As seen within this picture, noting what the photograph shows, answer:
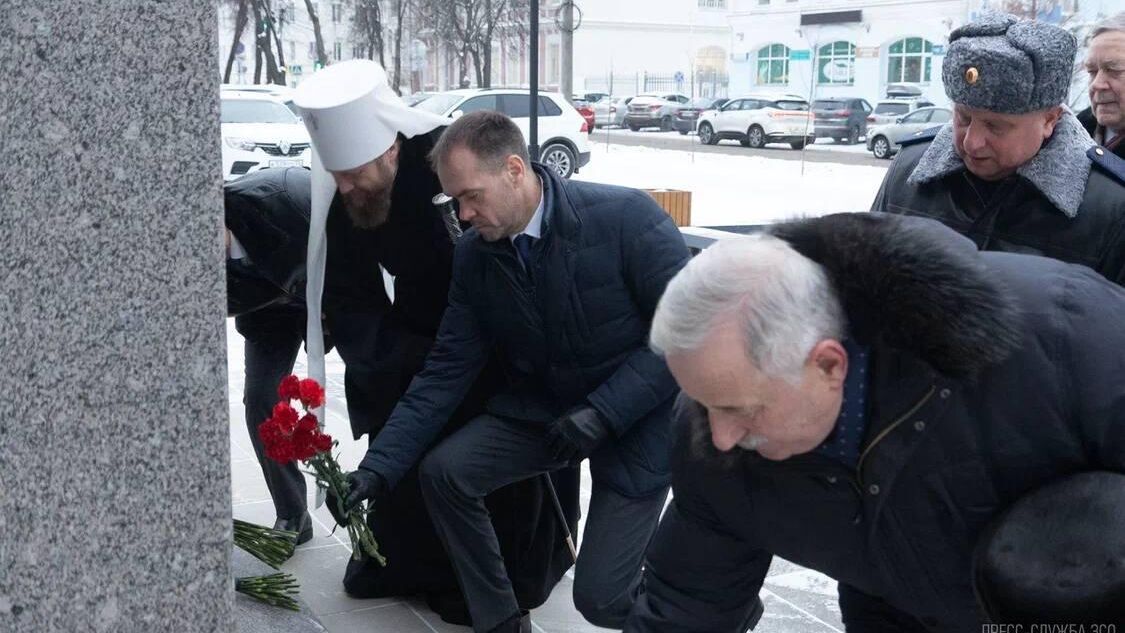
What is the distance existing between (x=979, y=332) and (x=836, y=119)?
32.9m

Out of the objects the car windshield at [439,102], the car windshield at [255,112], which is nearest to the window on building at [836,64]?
the car windshield at [439,102]

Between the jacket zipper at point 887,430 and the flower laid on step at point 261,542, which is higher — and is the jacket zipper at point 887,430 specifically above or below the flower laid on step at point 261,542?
above

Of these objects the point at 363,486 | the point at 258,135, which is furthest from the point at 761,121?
the point at 363,486

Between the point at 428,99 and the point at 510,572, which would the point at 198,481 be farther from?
the point at 428,99

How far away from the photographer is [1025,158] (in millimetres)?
2756

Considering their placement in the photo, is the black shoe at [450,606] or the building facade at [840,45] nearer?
the black shoe at [450,606]

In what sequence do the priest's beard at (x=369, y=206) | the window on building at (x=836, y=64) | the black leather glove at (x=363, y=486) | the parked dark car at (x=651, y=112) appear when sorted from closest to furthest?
the black leather glove at (x=363, y=486)
the priest's beard at (x=369, y=206)
the parked dark car at (x=651, y=112)
the window on building at (x=836, y=64)

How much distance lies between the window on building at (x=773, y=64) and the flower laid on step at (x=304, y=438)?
160 ft

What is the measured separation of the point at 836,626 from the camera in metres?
4.11

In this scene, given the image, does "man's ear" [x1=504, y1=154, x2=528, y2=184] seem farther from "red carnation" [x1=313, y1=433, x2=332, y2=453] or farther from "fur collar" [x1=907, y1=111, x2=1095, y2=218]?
"fur collar" [x1=907, y1=111, x2=1095, y2=218]

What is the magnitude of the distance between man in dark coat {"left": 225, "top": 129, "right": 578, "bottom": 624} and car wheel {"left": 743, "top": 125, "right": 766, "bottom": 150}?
29698mm

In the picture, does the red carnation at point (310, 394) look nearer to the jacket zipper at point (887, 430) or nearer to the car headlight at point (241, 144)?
the jacket zipper at point (887, 430)

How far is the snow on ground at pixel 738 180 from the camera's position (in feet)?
57.9

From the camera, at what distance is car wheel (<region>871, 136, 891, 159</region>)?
29281 millimetres
